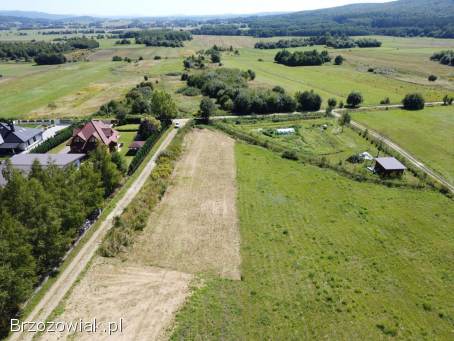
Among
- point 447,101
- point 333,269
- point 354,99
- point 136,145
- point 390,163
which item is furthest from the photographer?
point 447,101

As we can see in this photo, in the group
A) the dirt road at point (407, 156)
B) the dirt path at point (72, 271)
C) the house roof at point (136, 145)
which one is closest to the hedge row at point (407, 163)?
the dirt road at point (407, 156)

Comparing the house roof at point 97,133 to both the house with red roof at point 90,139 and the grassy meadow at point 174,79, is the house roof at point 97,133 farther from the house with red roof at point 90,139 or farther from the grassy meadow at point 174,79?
the grassy meadow at point 174,79

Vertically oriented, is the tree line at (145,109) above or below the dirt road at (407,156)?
above

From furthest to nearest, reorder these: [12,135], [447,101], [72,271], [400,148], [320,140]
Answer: [447,101]
[320,140]
[400,148]
[12,135]
[72,271]

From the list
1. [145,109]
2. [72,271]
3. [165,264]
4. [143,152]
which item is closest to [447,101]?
[145,109]

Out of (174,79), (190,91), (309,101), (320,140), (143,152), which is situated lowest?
(320,140)

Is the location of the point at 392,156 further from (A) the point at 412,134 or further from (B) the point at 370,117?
(B) the point at 370,117

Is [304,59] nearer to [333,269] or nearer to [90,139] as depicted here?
[90,139]
